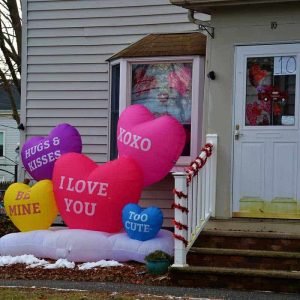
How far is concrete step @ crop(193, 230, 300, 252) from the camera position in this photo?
24.6 ft

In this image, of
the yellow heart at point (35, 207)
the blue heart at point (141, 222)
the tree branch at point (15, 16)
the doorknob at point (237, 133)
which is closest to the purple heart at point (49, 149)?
the yellow heart at point (35, 207)

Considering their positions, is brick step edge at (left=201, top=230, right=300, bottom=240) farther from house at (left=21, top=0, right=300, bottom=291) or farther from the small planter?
the small planter

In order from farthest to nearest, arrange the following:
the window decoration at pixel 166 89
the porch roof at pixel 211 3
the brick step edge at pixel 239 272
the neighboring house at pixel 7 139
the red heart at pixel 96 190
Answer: the neighboring house at pixel 7 139 → the window decoration at pixel 166 89 → the red heart at pixel 96 190 → the porch roof at pixel 211 3 → the brick step edge at pixel 239 272

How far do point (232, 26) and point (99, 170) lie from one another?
2727 mm

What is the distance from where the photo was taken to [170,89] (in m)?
10.2

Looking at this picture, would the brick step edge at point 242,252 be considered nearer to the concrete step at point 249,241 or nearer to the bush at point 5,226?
the concrete step at point 249,241

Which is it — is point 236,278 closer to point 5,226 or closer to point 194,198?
point 194,198

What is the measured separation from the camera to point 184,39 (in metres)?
10.4

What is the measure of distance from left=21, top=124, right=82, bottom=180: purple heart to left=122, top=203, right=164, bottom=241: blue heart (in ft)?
6.19

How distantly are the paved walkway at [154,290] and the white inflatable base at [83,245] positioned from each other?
100 cm

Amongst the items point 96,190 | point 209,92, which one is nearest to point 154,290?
point 96,190

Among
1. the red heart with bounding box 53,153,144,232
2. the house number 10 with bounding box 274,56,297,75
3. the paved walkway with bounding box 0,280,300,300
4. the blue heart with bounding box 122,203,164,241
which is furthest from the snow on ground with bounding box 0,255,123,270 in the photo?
the house number 10 with bounding box 274,56,297,75

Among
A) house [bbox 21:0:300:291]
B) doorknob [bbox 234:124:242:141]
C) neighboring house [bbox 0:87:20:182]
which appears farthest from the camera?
neighboring house [bbox 0:87:20:182]

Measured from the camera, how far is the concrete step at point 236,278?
6.72m
